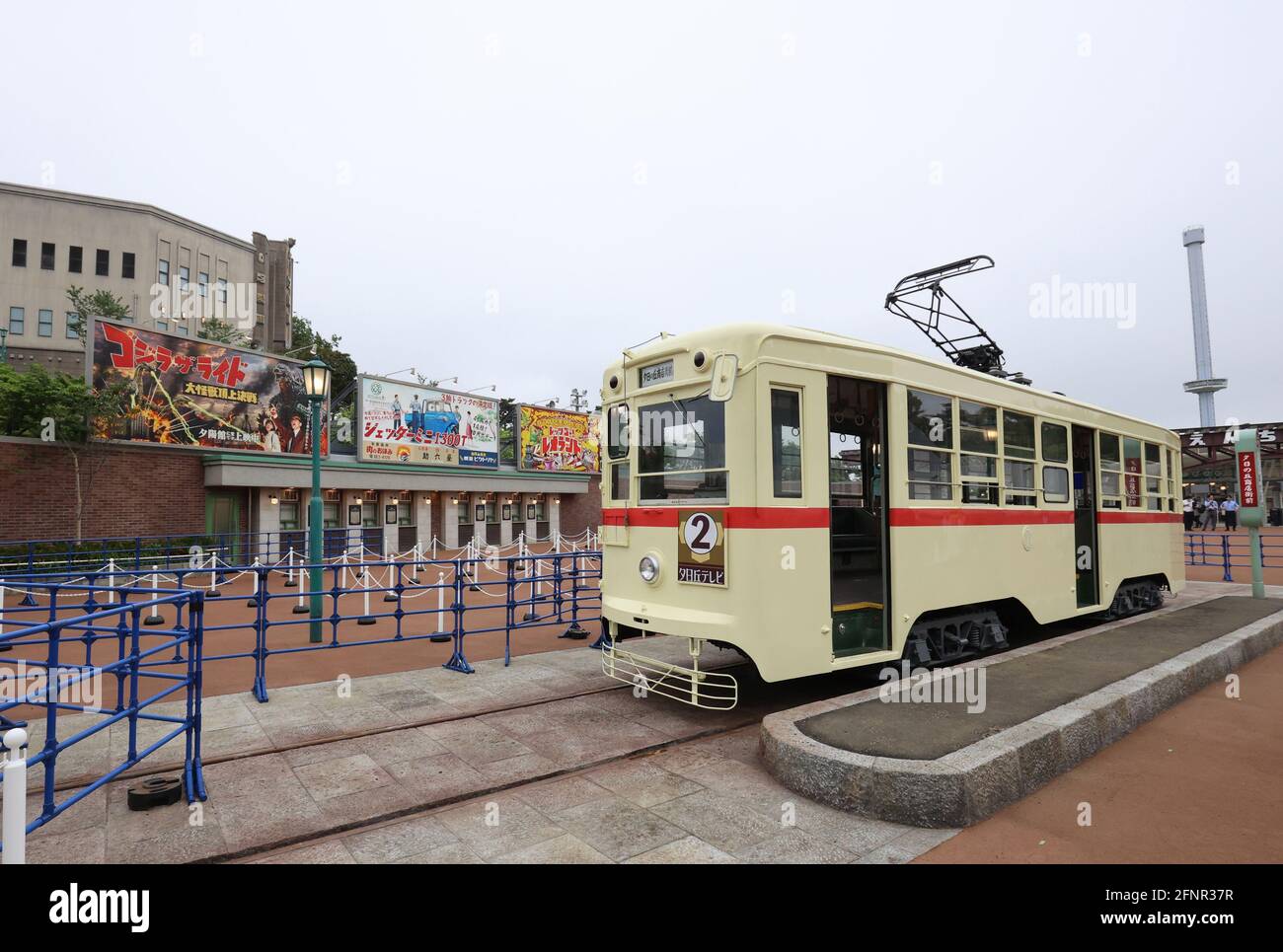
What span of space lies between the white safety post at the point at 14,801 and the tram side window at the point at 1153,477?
46.6ft

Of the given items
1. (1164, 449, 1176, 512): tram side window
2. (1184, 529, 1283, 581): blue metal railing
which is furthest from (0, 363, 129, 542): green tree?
(1184, 529, 1283, 581): blue metal railing

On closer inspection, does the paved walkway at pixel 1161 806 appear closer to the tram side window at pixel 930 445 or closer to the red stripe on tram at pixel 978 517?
the red stripe on tram at pixel 978 517

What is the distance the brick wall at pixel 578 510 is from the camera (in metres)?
33.3

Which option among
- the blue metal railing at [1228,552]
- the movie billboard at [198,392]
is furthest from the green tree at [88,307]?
the blue metal railing at [1228,552]

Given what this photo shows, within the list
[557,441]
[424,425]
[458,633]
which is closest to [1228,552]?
[458,633]

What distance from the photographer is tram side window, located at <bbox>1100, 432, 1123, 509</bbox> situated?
10.3m

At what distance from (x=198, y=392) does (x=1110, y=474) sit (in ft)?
76.4

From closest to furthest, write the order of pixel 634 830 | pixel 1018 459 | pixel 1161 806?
pixel 634 830 < pixel 1161 806 < pixel 1018 459

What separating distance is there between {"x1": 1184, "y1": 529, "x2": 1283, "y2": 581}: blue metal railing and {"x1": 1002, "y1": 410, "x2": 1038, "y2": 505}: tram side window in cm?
1246

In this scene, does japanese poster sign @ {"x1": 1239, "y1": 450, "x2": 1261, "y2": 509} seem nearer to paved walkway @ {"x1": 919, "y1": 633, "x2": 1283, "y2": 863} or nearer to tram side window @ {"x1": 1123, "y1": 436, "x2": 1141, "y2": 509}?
tram side window @ {"x1": 1123, "y1": 436, "x2": 1141, "y2": 509}

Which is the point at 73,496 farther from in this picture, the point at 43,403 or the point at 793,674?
the point at 793,674

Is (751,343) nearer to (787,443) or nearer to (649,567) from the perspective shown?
(787,443)

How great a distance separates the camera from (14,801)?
9.00 feet
